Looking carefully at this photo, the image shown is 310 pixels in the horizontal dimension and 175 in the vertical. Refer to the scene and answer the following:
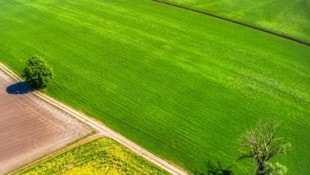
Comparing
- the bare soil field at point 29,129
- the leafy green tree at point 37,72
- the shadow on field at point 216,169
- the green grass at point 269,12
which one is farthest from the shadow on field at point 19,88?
the green grass at point 269,12

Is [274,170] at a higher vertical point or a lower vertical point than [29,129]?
higher

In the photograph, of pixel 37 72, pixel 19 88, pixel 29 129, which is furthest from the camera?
pixel 19 88

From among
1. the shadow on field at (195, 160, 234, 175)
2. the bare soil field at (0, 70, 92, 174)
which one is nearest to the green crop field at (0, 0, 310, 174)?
the shadow on field at (195, 160, 234, 175)

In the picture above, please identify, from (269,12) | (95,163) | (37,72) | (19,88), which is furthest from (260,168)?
(269,12)

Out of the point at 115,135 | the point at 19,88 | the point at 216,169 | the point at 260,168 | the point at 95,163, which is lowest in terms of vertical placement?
the point at 95,163

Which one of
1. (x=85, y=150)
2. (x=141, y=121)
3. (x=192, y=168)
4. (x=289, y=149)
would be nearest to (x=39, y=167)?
(x=85, y=150)

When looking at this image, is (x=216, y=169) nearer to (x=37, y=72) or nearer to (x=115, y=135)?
(x=115, y=135)

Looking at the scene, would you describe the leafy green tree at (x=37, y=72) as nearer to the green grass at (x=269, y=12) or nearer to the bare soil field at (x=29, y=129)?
the bare soil field at (x=29, y=129)
